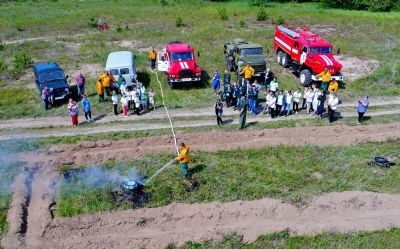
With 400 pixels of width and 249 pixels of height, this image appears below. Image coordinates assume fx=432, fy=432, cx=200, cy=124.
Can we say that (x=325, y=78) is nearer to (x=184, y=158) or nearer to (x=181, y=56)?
(x=181, y=56)

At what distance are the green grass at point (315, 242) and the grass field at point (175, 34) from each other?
36.3 feet

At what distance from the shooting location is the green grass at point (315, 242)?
44.5 ft

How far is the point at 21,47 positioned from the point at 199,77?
55.1 feet

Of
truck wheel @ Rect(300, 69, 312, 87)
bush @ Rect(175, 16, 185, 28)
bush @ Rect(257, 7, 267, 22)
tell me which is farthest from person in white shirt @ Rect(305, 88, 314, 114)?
bush @ Rect(257, 7, 267, 22)

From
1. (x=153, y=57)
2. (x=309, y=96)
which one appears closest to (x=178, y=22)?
(x=153, y=57)

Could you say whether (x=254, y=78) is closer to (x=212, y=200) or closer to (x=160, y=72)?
(x=160, y=72)

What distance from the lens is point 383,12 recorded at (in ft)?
160

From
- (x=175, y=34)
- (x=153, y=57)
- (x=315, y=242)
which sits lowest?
(x=315, y=242)

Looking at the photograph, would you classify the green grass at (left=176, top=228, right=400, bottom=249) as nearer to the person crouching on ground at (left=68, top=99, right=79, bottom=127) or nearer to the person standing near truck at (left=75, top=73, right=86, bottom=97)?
the person crouching on ground at (left=68, top=99, right=79, bottom=127)

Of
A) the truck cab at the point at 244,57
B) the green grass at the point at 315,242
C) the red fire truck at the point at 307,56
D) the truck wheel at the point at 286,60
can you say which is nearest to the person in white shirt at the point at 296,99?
the red fire truck at the point at 307,56

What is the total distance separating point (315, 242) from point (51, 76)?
17271 mm

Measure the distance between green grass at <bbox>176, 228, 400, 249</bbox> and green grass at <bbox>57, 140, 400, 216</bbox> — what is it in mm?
1918

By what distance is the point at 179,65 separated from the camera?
25188 millimetres

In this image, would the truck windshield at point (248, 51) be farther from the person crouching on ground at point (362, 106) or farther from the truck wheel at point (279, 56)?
the person crouching on ground at point (362, 106)
